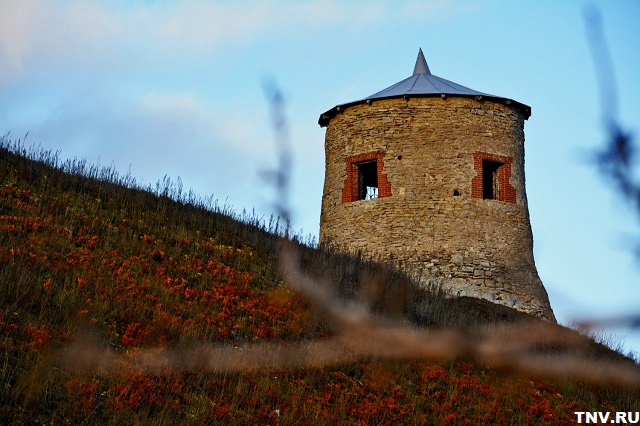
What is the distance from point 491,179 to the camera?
56.2 ft

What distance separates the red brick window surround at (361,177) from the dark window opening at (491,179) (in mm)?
2423

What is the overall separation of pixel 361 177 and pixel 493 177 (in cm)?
319

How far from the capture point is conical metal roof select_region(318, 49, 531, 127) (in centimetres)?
1639

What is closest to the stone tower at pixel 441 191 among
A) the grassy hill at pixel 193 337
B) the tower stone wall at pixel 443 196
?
the tower stone wall at pixel 443 196

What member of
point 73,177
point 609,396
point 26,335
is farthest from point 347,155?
point 26,335

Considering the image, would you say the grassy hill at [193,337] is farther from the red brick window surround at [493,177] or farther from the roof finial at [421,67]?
the roof finial at [421,67]

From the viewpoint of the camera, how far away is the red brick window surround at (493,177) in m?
15.9

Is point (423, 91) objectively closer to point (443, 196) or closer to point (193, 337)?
point (443, 196)

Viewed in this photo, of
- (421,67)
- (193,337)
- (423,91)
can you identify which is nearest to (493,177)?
(423,91)

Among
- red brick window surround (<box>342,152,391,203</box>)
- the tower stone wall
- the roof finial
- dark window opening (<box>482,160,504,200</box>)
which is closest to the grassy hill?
the tower stone wall

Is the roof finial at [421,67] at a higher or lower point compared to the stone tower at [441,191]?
higher

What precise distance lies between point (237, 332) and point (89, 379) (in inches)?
94.4

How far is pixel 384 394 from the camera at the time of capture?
26.4 ft

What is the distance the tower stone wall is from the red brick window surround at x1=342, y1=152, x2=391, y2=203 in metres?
0.03
